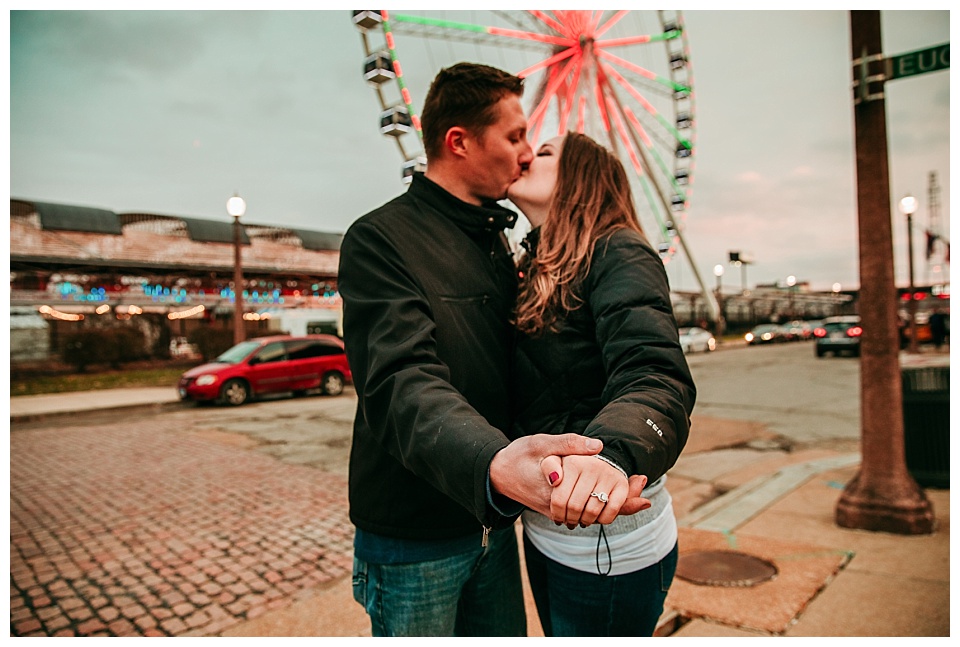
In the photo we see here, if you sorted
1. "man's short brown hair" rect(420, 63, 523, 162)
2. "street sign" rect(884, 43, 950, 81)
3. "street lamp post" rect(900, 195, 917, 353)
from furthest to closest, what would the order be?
"street lamp post" rect(900, 195, 917, 353)
"street sign" rect(884, 43, 950, 81)
"man's short brown hair" rect(420, 63, 523, 162)

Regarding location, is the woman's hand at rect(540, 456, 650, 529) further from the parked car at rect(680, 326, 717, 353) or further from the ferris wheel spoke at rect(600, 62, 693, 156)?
the parked car at rect(680, 326, 717, 353)

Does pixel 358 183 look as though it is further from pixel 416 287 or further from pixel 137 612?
pixel 416 287

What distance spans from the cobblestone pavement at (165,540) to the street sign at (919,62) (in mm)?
4034

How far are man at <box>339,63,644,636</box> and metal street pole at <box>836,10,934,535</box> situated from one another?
293 centimetres

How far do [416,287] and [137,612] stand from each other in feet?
9.37

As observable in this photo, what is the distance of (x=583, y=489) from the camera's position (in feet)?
3.04

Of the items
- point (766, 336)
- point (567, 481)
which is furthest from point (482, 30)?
point (766, 336)

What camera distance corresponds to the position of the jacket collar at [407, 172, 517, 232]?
1564 millimetres

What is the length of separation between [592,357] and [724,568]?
8.19 feet

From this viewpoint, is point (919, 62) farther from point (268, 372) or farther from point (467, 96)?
point (268, 372)

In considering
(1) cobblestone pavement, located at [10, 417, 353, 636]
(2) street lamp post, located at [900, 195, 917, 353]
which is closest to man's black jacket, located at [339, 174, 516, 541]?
(1) cobblestone pavement, located at [10, 417, 353, 636]

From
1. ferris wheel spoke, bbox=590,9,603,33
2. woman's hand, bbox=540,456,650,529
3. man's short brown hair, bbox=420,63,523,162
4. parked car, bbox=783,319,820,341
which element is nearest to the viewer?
woman's hand, bbox=540,456,650,529

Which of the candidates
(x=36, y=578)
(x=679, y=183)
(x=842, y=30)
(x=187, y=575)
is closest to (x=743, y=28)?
(x=842, y=30)

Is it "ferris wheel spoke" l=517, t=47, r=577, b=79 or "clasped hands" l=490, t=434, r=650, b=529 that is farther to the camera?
"ferris wheel spoke" l=517, t=47, r=577, b=79
